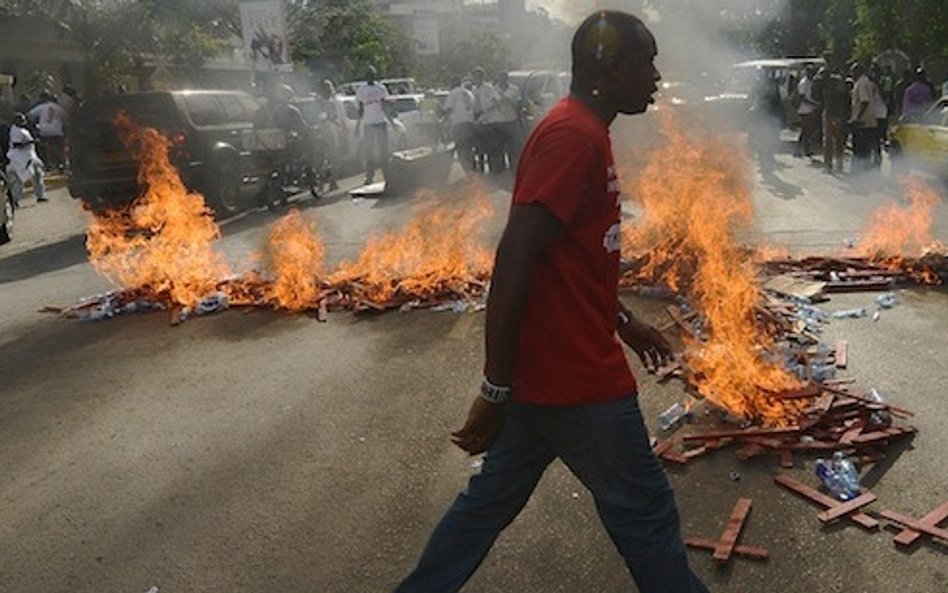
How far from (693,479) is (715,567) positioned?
31.7 inches

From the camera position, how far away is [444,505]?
4.30 m

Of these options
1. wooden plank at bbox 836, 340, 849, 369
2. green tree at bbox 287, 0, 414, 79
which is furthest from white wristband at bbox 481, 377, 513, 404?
green tree at bbox 287, 0, 414, 79

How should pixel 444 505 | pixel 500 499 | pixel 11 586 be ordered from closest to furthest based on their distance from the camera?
pixel 500 499
pixel 11 586
pixel 444 505

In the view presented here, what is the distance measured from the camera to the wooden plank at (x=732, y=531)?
3643mm

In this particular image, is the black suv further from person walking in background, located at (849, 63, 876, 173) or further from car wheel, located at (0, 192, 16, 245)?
person walking in background, located at (849, 63, 876, 173)

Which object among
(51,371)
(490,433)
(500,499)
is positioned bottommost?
(51,371)

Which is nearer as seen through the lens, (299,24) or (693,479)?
(693,479)

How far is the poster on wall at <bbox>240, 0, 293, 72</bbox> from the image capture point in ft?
68.0

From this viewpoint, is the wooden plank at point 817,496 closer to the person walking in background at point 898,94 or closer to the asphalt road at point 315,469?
the asphalt road at point 315,469

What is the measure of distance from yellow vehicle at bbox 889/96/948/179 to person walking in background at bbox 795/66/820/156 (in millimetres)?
2990

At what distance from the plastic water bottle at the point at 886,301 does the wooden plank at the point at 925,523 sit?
3646mm

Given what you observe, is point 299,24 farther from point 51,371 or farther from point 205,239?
point 51,371

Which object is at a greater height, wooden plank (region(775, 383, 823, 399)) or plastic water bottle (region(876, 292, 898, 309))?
wooden plank (region(775, 383, 823, 399))

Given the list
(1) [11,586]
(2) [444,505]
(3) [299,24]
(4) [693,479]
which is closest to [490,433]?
(2) [444,505]
